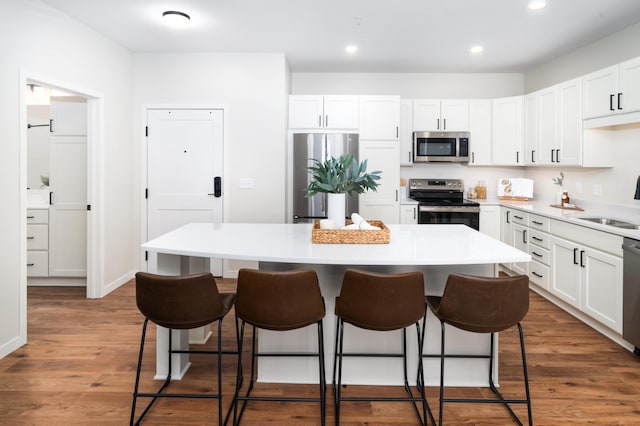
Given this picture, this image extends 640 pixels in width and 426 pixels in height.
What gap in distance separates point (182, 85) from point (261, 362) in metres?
3.57

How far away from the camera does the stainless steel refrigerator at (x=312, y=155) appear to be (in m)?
4.92

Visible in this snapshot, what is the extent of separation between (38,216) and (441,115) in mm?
4829

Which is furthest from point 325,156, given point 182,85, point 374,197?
point 182,85

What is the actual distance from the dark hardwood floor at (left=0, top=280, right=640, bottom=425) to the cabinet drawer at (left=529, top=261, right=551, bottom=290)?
530mm

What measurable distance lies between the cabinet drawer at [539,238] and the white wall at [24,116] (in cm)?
443

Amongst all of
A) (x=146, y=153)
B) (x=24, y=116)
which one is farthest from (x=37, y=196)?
(x=24, y=116)

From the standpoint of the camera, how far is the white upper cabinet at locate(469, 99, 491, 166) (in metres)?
5.32

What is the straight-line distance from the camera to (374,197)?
5121 mm

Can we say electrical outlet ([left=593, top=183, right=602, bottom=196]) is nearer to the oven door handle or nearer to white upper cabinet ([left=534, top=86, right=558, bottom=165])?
white upper cabinet ([left=534, top=86, right=558, bottom=165])

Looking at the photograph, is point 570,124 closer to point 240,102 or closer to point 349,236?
point 349,236

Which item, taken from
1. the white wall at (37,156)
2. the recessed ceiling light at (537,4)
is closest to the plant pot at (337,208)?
the recessed ceiling light at (537,4)

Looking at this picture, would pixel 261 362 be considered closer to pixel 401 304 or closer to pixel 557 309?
pixel 401 304

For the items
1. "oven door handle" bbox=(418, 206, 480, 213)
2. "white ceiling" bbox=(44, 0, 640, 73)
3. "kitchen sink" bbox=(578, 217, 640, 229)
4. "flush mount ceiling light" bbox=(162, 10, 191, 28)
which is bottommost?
"kitchen sink" bbox=(578, 217, 640, 229)

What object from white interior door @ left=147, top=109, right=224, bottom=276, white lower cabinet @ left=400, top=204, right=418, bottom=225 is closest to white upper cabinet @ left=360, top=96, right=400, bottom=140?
white lower cabinet @ left=400, top=204, right=418, bottom=225
